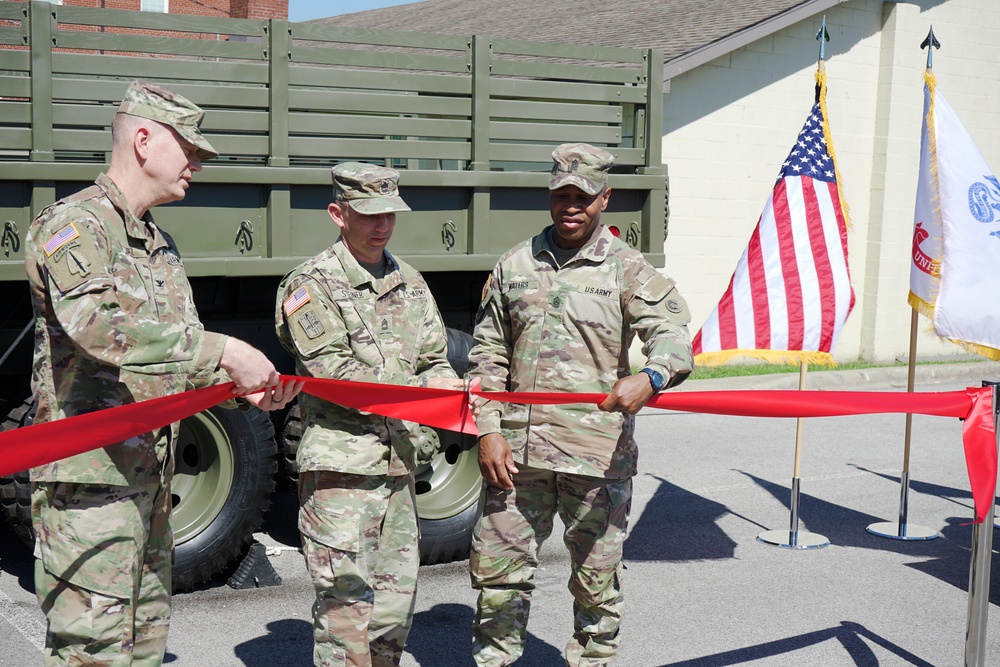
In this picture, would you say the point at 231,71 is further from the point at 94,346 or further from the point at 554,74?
the point at 94,346

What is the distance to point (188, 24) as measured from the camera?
4.96 m

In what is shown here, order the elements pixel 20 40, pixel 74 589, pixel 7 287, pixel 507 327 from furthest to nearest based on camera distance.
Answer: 1. pixel 7 287
2. pixel 20 40
3. pixel 507 327
4. pixel 74 589

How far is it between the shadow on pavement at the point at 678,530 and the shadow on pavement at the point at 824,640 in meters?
1.19

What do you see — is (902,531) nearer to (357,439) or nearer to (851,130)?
(357,439)

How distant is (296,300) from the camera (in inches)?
153

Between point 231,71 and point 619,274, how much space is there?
214 cm

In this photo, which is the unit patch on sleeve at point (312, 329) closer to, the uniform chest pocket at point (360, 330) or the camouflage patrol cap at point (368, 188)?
the uniform chest pocket at point (360, 330)

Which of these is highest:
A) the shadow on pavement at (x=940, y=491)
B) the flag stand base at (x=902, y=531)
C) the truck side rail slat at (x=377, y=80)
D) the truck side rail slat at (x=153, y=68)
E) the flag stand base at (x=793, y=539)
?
the truck side rail slat at (x=377, y=80)

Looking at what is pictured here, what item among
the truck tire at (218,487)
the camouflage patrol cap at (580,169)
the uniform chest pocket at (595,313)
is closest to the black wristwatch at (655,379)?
the uniform chest pocket at (595,313)

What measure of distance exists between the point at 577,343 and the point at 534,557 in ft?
2.53

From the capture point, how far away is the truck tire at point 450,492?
18.8 feet

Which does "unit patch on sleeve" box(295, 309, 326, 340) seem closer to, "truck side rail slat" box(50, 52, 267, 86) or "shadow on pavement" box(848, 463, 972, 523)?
"truck side rail slat" box(50, 52, 267, 86)

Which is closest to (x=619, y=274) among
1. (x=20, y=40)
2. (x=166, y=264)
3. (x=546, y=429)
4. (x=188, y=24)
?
(x=546, y=429)

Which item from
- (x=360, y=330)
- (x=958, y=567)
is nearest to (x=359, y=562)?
(x=360, y=330)
